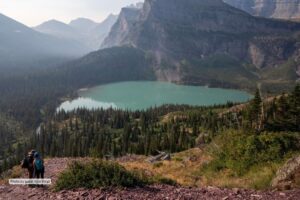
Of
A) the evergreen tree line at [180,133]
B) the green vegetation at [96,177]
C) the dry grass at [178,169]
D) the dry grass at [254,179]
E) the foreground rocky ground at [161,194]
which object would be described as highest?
the green vegetation at [96,177]

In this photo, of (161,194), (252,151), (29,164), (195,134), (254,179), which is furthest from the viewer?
(195,134)

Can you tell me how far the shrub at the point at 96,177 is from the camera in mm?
20872

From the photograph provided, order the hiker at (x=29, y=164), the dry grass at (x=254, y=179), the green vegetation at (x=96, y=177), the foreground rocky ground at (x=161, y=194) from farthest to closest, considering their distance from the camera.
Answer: the hiker at (x=29, y=164) < the dry grass at (x=254, y=179) < the green vegetation at (x=96, y=177) < the foreground rocky ground at (x=161, y=194)

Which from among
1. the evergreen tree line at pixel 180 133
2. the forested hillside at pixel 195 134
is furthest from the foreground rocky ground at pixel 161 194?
the evergreen tree line at pixel 180 133

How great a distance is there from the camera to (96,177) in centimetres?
2127

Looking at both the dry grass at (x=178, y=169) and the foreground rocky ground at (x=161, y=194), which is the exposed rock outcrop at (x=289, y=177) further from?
the dry grass at (x=178, y=169)

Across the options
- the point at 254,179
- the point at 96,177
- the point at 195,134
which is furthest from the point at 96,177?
the point at 195,134

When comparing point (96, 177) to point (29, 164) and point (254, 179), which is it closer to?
point (29, 164)

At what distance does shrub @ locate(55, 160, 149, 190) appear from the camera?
68.5 feet

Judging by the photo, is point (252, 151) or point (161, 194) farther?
point (252, 151)

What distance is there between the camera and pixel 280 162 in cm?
2814

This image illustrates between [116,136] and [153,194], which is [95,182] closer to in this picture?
[153,194]

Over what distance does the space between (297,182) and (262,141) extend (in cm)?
1075

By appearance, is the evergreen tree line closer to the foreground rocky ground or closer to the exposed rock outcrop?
the exposed rock outcrop
